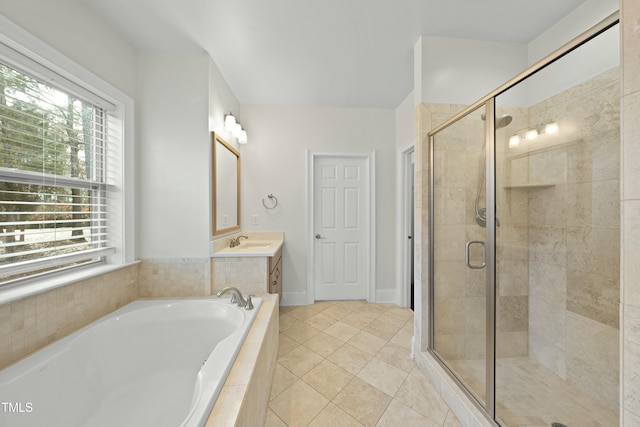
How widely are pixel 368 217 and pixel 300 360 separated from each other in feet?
5.67

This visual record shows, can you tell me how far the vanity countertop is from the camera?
1.96 meters

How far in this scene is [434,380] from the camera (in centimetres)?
154

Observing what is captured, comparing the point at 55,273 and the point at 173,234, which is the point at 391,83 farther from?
the point at 55,273

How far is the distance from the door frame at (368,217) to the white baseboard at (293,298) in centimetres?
7

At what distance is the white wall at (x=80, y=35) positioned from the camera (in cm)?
115

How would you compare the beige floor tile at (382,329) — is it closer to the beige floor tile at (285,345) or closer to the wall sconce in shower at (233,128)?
the beige floor tile at (285,345)

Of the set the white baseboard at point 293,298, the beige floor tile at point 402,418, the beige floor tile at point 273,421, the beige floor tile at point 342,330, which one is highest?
the white baseboard at point 293,298

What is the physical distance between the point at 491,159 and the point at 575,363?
134 cm

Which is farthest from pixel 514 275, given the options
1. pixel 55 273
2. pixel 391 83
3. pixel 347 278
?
pixel 55 273

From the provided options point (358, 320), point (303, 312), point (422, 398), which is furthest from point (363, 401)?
point (303, 312)

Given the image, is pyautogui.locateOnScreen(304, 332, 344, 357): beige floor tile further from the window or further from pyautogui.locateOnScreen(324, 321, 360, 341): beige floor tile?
the window

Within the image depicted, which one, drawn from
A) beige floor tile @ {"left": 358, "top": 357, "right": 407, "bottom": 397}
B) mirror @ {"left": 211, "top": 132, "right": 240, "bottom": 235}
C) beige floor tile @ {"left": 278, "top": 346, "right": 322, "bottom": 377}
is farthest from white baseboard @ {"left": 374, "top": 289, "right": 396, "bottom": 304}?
mirror @ {"left": 211, "top": 132, "right": 240, "bottom": 235}

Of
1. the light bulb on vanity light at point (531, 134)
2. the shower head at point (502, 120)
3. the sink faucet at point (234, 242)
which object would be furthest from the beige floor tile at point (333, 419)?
the light bulb on vanity light at point (531, 134)

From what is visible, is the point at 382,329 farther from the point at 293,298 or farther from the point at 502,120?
the point at 502,120
